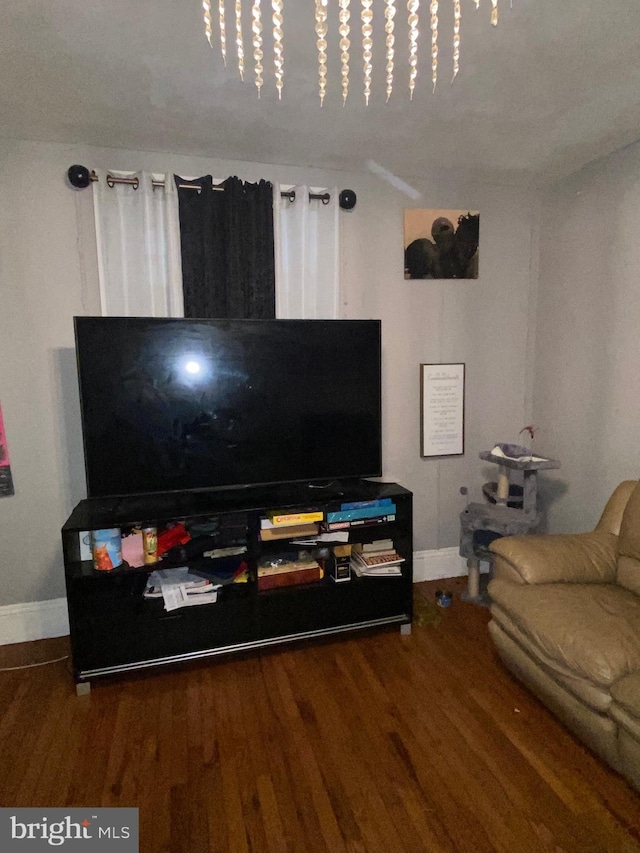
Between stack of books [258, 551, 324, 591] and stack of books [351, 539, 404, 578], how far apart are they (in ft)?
0.64

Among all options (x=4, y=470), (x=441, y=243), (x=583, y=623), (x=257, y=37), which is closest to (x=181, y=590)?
(x=4, y=470)

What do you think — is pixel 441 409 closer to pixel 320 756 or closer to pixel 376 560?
pixel 376 560

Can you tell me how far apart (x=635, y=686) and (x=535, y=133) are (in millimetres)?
2265

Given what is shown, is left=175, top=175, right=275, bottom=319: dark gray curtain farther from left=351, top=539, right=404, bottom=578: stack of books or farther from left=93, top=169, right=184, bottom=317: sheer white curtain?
left=351, top=539, right=404, bottom=578: stack of books

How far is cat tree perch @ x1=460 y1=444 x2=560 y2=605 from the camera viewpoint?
2.60 m

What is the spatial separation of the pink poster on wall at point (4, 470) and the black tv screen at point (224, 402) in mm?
539

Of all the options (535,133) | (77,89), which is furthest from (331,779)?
(535,133)

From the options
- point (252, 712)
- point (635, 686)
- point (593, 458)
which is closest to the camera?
point (635, 686)

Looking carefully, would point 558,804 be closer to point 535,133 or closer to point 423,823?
point 423,823

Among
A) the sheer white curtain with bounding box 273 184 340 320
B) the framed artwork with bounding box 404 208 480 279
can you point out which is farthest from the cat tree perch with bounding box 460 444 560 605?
the sheer white curtain with bounding box 273 184 340 320

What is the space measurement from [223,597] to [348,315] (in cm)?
161

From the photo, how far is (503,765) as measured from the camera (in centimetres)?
167

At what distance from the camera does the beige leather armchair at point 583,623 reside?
1.55 meters

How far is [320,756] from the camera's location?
5.66 feet
